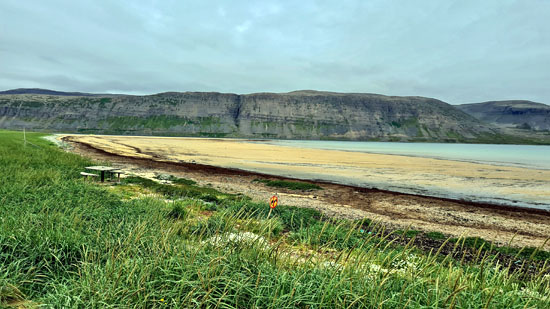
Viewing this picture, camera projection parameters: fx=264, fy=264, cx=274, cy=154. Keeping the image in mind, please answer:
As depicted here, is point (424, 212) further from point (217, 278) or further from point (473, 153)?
point (473, 153)

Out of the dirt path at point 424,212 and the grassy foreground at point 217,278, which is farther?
the dirt path at point 424,212

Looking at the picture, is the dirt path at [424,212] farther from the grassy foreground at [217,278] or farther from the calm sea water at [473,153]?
the calm sea water at [473,153]

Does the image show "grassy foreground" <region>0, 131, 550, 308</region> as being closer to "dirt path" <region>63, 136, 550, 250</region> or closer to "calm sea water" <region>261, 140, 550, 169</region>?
"dirt path" <region>63, 136, 550, 250</region>

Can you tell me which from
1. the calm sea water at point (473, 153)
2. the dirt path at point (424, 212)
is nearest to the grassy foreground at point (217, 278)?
the dirt path at point (424, 212)

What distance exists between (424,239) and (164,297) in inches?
430

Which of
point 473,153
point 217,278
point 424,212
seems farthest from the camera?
point 473,153

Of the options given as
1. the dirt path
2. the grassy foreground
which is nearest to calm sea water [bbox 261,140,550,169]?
the dirt path

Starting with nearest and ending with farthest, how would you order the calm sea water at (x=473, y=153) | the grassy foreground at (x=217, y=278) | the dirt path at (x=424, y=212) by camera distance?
the grassy foreground at (x=217, y=278) < the dirt path at (x=424, y=212) < the calm sea water at (x=473, y=153)

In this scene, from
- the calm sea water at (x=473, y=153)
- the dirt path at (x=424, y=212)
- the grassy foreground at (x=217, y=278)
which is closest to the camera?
the grassy foreground at (x=217, y=278)

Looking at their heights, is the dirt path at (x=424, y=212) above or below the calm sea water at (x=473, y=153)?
below

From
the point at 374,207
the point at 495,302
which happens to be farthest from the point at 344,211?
the point at 495,302

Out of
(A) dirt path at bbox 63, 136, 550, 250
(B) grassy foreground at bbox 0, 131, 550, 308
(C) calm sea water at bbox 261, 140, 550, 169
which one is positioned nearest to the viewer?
(B) grassy foreground at bbox 0, 131, 550, 308

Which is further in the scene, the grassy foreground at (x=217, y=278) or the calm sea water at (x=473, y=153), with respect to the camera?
the calm sea water at (x=473, y=153)

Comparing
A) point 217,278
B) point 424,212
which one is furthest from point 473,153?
point 217,278
